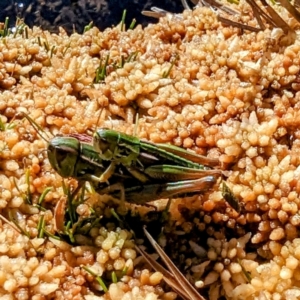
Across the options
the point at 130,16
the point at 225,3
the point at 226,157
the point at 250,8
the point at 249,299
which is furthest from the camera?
the point at 130,16

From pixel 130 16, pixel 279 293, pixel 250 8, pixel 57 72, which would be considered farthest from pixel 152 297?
pixel 130 16

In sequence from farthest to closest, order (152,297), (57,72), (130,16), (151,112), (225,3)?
(130,16)
(225,3)
(57,72)
(151,112)
(152,297)

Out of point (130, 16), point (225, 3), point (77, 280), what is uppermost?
point (225, 3)

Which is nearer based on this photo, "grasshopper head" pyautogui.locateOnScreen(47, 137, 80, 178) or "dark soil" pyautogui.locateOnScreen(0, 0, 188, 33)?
"grasshopper head" pyautogui.locateOnScreen(47, 137, 80, 178)

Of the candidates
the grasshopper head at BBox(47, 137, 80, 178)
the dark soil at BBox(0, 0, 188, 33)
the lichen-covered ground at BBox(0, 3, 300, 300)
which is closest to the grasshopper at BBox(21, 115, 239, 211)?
the grasshopper head at BBox(47, 137, 80, 178)

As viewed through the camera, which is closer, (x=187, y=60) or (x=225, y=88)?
(x=225, y=88)

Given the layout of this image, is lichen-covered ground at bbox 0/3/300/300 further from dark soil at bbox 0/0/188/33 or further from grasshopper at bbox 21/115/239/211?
dark soil at bbox 0/0/188/33

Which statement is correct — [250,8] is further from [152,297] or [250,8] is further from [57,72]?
[152,297]

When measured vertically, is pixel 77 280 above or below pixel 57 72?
below

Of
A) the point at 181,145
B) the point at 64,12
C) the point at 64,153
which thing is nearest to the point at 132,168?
the point at 64,153
